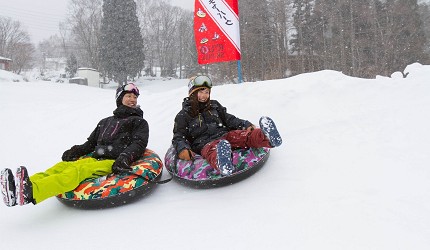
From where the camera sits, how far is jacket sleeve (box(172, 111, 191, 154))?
3304 mm

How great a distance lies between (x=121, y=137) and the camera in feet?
11.8

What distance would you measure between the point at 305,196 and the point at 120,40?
32950 mm

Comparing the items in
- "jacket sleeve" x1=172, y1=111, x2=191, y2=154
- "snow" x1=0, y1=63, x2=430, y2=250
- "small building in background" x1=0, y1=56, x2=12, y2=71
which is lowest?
"snow" x1=0, y1=63, x2=430, y2=250

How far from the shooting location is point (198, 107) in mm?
3770

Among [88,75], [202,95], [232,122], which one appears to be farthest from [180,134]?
[88,75]

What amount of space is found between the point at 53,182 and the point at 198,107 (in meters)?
1.69

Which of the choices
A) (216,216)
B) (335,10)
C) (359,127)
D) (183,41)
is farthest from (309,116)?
(183,41)

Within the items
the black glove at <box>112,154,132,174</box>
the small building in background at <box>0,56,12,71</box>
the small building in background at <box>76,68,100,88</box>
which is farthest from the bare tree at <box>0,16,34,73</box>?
the black glove at <box>112,154,132,174</box>

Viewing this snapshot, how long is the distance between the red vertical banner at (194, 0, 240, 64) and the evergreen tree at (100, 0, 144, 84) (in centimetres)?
2797

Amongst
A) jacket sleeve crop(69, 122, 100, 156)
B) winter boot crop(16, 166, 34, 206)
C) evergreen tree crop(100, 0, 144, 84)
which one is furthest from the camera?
evergreen tree crop(100, 0, 144, 84)

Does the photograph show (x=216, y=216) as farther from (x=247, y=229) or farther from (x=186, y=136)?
(x=186, y=136)

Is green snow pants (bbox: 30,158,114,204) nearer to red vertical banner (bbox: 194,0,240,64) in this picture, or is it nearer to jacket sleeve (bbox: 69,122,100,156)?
jacket sleeve (bbox: 69,122,100,156)

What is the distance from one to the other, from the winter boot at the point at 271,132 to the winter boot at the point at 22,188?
197 centimetres

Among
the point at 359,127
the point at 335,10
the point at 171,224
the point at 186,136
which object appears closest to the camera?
the point at 171,224
